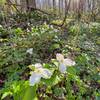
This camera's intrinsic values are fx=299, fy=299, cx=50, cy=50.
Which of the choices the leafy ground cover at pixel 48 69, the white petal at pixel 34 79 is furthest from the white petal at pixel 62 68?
the white petal at pixel 34 79

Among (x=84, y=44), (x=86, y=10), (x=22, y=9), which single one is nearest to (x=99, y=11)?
(x=86, y=10)

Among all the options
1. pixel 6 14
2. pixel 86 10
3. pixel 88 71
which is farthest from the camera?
pixel 86 10

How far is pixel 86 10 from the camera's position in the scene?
6953 mm

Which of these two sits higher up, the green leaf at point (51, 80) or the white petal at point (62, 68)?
the white petal at point (62, 68)

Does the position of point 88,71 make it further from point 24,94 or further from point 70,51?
point 24,94

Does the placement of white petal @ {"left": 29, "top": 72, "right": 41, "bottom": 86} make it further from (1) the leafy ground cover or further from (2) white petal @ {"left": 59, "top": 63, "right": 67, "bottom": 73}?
(2) white petal @ {"left": 59, "top": 63, "right": 67, "bottom": 73}

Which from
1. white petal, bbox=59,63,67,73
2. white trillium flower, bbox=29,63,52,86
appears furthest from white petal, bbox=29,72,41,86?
white petal, bbox=59,63,67,73

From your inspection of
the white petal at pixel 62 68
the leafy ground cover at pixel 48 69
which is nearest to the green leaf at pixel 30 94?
the leafy ground cover at pixel 48 69

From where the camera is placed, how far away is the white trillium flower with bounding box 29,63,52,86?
1.21 metres

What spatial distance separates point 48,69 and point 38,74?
0.08 m

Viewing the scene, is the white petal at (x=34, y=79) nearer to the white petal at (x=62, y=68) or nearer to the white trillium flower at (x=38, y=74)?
the white trillium flower at (x=38, y=74)

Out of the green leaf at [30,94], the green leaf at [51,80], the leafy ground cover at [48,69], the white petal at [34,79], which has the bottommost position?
the leafy ground cover at [48,69]

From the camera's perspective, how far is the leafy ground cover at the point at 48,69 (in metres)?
1.30

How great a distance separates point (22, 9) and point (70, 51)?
3291 mm
